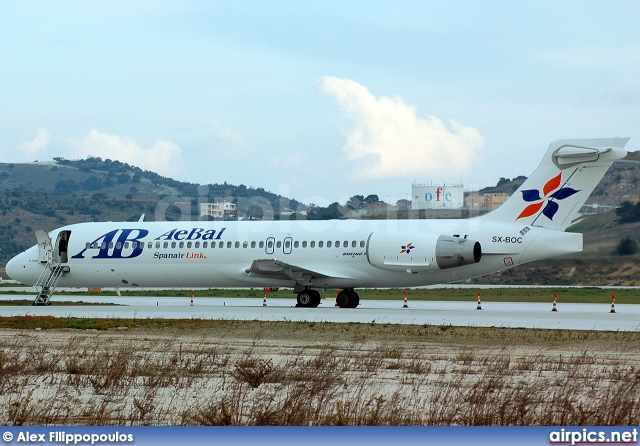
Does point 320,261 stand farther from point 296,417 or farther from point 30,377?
point 296,417

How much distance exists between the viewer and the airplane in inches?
1302

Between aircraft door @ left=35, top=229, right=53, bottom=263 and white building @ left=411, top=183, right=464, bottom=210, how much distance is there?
63.7m

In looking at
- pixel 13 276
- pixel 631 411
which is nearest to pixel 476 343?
pixel 631 411

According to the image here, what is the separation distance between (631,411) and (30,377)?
9.05 meters

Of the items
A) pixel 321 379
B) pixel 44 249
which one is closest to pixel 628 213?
pixel 44 249

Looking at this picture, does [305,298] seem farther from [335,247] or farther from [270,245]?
[270,245]

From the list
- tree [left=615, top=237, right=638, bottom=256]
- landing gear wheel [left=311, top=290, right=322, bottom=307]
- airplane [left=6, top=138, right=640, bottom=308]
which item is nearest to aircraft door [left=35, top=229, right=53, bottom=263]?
airplane [left=6, top=138, right=640, bottom=308]

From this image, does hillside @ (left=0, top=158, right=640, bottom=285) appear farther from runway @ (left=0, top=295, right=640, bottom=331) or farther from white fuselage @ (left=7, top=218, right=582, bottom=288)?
white fuselage @ (left=7, top=218, right=582, bottom=288)

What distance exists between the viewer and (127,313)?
1300 inches

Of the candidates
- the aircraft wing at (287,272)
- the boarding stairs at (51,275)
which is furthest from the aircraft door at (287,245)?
the boarding stairs at (51,275)

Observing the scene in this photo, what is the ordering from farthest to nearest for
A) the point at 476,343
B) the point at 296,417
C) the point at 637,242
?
the point at 637,242 → the point at 476,343 → the point at 296,417

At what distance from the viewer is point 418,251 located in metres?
34.3

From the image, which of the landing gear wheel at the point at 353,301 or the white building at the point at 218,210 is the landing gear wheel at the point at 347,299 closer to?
the landing gear wheel at the point at 353,301

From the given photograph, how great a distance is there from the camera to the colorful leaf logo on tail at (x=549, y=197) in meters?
33.0
